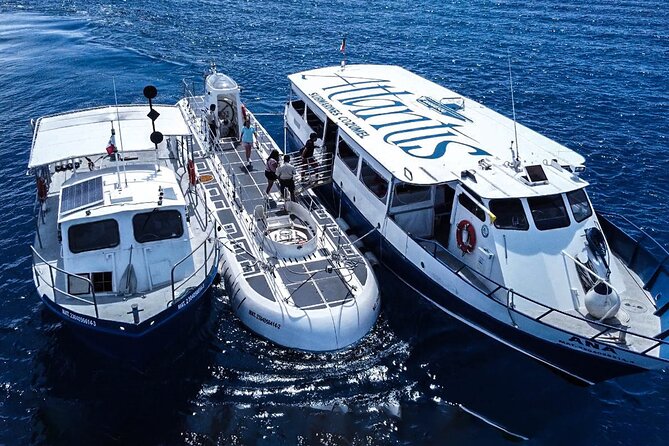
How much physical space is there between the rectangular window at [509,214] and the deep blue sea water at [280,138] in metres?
3.92

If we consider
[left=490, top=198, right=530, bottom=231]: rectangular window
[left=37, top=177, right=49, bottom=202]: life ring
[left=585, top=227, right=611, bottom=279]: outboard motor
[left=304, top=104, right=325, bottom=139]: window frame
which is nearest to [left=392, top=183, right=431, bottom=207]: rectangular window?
[left=490, top=198, right=530, bottom=231]: rectangular window

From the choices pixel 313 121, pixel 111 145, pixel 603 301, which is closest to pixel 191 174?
pixel 111 145

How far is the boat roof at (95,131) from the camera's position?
2011cm

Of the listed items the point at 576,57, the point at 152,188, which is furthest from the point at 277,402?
the point at 576,57

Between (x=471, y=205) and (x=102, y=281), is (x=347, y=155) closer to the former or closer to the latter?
(x=471, y=205)

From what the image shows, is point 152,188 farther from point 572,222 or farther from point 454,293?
point 572,222

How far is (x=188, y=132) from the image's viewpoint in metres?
22.2

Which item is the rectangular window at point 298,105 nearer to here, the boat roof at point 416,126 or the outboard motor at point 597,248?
the boat roof at point 416,126

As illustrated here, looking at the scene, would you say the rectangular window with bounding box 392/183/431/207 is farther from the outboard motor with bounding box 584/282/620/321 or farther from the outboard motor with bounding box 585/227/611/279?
the outboard motor with bounding box 584/282/620/321

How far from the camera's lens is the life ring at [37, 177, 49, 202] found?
68.7 ft

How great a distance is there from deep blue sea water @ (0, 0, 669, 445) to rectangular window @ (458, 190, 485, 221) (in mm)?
3946

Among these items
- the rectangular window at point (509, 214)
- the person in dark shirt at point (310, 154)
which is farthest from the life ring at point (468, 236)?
the person in dark shirt at point (310, 154)

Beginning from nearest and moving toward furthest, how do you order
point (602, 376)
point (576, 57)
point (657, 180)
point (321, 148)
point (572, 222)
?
point (602, 376), point (572, 222), point (321, 148), point (657, 180), point (576, 57)

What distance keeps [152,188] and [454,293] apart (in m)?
10.4
